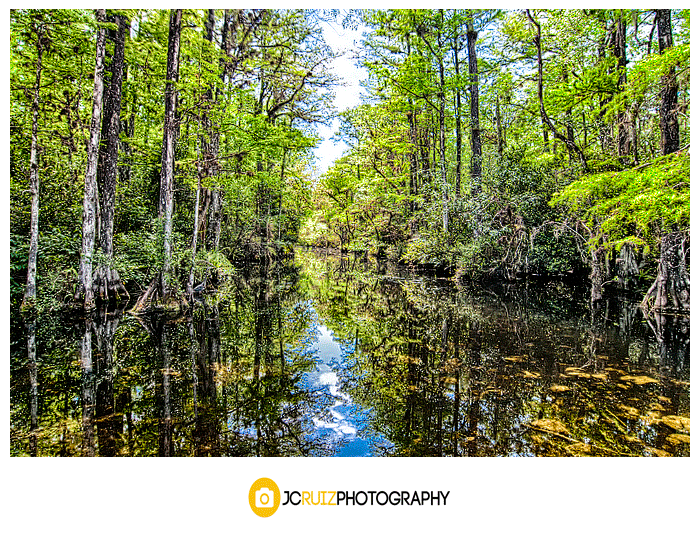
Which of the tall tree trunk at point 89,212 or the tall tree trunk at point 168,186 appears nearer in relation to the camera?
the tall tree trunk at point 89,212

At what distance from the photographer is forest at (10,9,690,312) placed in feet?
22.5

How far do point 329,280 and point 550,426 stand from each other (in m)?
12.2

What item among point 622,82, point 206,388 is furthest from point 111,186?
→ point 622,82

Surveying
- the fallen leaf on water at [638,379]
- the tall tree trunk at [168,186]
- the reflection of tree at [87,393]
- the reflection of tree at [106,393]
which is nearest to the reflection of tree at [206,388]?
the reflection of tree at [106,393]

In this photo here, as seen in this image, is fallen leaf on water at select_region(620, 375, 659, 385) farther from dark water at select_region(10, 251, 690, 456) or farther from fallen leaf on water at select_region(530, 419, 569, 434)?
fallen leaf on water at select_region(530, 419, 569, 434)

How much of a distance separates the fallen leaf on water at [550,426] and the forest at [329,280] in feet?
0.07

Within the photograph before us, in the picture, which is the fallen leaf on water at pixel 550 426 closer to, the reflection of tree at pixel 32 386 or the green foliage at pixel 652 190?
the green foliage at pixel 652 190

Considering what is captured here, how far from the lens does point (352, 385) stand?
3959mm

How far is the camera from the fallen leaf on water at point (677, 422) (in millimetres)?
2885
